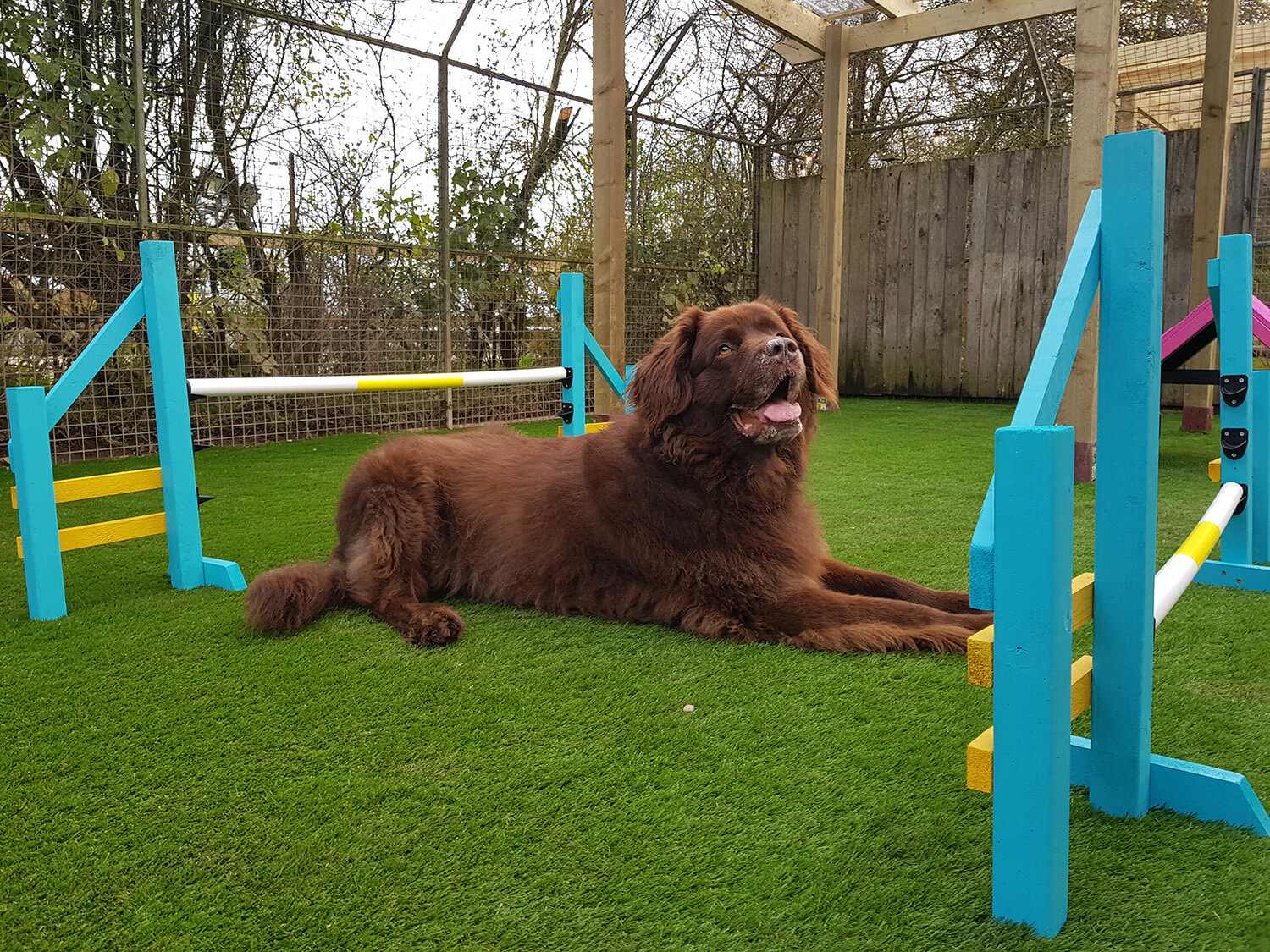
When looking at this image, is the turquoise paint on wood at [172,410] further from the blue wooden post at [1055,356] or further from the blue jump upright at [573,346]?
the blue wooden post at [1055,356]

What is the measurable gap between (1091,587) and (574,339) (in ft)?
9.22

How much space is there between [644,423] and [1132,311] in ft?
4.90

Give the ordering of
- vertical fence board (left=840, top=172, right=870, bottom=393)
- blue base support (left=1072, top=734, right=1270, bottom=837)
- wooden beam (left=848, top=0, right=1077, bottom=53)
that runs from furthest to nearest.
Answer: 1. vertical fence board (left=840, top=172, right=870, bottom=393)
2. wooden beam (left=848, top=0, right=1077, bottom=53)
3. blue base support (left=1072, top=734, right=1270, bottom=837)

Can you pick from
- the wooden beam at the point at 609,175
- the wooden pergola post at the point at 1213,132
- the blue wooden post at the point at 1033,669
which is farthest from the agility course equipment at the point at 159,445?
the wooden pergola post at the point at 1213,132

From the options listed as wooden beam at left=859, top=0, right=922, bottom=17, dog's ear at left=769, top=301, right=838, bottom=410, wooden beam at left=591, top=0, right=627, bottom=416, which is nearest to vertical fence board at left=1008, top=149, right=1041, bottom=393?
wooden beam at left=859, top=0, right=922, bottom=17

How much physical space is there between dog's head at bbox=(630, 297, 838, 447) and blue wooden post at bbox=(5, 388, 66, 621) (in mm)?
1797

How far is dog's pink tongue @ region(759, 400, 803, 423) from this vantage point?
2367 mm

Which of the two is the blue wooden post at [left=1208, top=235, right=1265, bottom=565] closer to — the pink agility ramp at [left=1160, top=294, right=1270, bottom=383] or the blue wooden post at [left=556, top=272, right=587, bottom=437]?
the pink agility ramp at [left=1160, top=294, right=1270, bottom=383]

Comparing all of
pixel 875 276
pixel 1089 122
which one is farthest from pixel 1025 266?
pixel 1089 122

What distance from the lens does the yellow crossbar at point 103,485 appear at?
2.69 metres

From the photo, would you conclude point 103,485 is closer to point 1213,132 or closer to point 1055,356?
point 1055,356

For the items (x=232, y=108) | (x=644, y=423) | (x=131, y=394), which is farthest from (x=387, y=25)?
(x=644, y=423)

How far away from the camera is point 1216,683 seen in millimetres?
1893

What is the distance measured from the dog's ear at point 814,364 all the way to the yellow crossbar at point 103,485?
218 centimetres
